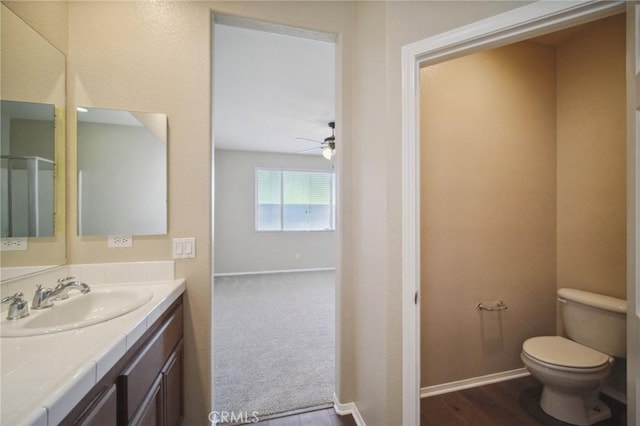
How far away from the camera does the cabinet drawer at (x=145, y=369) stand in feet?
2.82

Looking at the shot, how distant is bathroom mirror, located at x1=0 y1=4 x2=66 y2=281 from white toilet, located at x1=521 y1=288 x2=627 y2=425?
2858 mm

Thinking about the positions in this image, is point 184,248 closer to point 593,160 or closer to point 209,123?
point 209,123

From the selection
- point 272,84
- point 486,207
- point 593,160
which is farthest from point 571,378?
point 272,84

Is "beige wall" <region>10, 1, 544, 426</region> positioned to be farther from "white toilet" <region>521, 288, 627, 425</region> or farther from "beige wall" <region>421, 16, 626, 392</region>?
"white toilet" <region>521, 288, 627, 425</region>

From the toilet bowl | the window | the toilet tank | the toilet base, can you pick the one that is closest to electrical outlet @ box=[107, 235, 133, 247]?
the toilet bowl

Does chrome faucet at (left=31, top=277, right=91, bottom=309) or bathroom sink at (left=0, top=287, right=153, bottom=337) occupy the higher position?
chrome faucet at (left=31, top=277, right=91, bottom=309)

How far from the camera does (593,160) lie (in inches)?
73.8

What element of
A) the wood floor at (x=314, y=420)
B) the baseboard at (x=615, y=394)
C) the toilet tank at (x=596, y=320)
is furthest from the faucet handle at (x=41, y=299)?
the baseboard at (x=615, y=394)

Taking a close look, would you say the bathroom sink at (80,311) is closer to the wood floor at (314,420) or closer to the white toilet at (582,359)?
the wood floor at (314,420)

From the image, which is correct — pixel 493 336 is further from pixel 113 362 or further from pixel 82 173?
pixel 82 173

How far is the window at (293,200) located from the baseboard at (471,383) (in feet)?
14.5

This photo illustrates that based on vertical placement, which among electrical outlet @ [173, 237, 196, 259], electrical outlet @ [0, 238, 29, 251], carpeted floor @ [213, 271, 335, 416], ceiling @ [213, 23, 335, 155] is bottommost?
carpeted floor @ [213, 271, 335, 416]

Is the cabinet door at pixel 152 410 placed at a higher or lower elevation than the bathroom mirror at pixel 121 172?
lower

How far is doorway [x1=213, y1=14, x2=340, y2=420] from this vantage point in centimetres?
198
